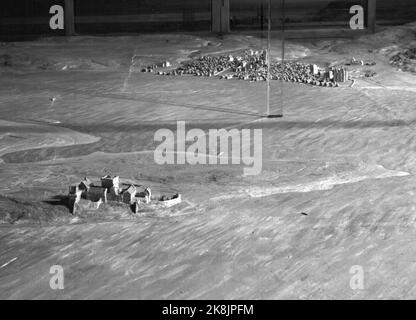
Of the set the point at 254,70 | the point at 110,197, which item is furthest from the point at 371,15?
the point at 110,197

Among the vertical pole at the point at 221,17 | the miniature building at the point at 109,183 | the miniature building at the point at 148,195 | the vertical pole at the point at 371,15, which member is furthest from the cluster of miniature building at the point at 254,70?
the miniature building at the point at 109,183

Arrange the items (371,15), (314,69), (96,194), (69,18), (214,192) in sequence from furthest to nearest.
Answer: (69,18), (371,15), (314,69), (214,192), (96,194)

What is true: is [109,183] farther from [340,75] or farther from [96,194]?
[340,75]

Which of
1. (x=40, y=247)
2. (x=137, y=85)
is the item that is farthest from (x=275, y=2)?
(x=40, y=247)

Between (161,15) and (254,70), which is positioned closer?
(254,70)

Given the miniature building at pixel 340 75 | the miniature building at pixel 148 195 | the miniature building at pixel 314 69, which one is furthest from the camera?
the miniature building at pixel 314 69

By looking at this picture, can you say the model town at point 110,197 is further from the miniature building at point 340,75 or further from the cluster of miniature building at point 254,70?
the miniature building at point 340,75
